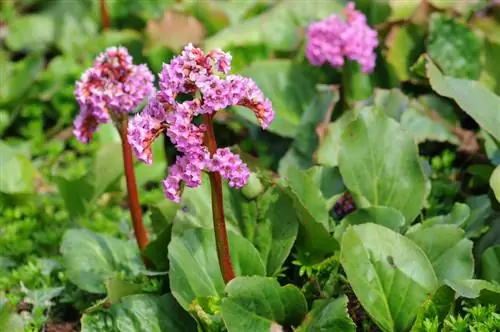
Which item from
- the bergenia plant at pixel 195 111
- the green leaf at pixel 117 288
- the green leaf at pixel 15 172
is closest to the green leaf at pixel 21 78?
the green leaf at pixel 15 172

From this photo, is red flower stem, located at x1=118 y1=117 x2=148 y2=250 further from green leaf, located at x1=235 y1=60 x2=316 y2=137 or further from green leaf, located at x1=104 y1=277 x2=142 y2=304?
green leaf, located at x1=235 y1=60 x2=316 y2=137

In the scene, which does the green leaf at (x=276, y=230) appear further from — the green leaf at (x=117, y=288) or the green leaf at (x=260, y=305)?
the green leaf at (x=117, y=288)

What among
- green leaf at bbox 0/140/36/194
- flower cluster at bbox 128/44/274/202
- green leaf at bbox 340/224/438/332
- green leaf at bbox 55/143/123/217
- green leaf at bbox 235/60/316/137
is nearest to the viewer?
flower cluster at bbox 128/44/274/202

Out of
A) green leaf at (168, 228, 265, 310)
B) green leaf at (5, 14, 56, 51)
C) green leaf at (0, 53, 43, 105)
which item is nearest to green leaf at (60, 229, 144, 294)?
green leaf at (168, 228, 265, 310)

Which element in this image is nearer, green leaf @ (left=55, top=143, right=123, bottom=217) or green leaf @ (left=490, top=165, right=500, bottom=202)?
green leaf @ (left=490, top=165, right=500, bottom=202)

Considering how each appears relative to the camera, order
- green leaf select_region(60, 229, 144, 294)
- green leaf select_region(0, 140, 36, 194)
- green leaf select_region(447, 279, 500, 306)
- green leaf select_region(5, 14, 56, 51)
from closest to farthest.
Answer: green leaf select_region(447, 279, 500, 306), green leaf select_region(60, 229, 144, 294), green leaf select_region(0, 140, 36, 194), green leaf select_region(5, 14, 56, 51)

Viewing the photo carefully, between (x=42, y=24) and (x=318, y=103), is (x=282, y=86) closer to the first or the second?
(x=318, y=103)
